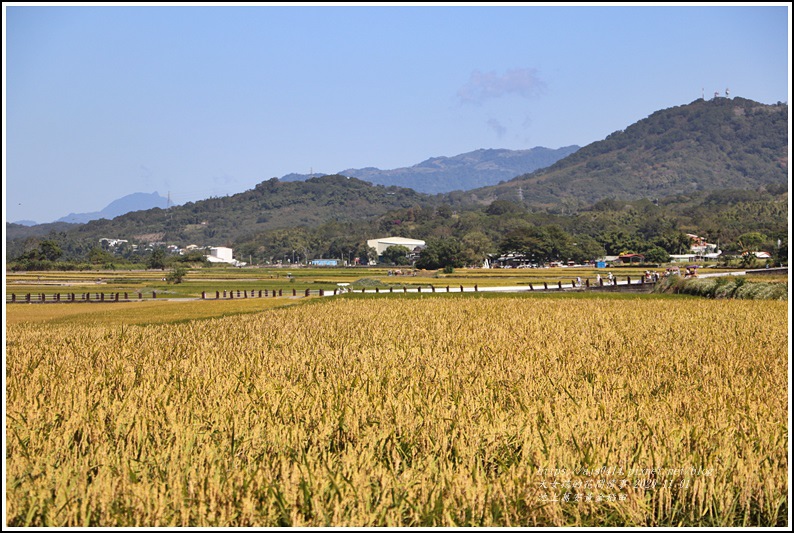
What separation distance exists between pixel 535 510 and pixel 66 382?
8139 millimetres

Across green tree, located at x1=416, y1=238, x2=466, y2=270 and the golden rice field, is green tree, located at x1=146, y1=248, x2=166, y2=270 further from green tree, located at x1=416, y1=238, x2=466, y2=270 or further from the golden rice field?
the golden rice field

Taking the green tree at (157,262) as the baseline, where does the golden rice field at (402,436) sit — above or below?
below

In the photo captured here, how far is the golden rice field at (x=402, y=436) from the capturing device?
606 centimetres

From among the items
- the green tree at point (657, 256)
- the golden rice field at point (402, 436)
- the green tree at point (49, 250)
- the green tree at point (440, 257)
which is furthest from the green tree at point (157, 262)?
the golden rice field at point (402, 436)

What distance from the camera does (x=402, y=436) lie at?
8070 millimetres

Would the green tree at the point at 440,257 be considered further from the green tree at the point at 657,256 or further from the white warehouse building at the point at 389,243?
the white warehouse building at the point at 389,243

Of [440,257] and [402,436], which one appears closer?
[402,436]

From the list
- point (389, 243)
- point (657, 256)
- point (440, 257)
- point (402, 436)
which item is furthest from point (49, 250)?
point (402, 436)

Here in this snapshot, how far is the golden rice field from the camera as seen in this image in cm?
606

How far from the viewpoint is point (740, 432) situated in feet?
26.1

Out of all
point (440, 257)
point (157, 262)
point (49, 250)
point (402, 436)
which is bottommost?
point (402, 436)

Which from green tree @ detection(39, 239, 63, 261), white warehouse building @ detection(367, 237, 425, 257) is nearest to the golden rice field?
green tree @ detection(39, 239, 63, 261)

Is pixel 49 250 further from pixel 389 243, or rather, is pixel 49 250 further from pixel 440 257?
pixel 389 243

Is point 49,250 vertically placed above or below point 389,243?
below
